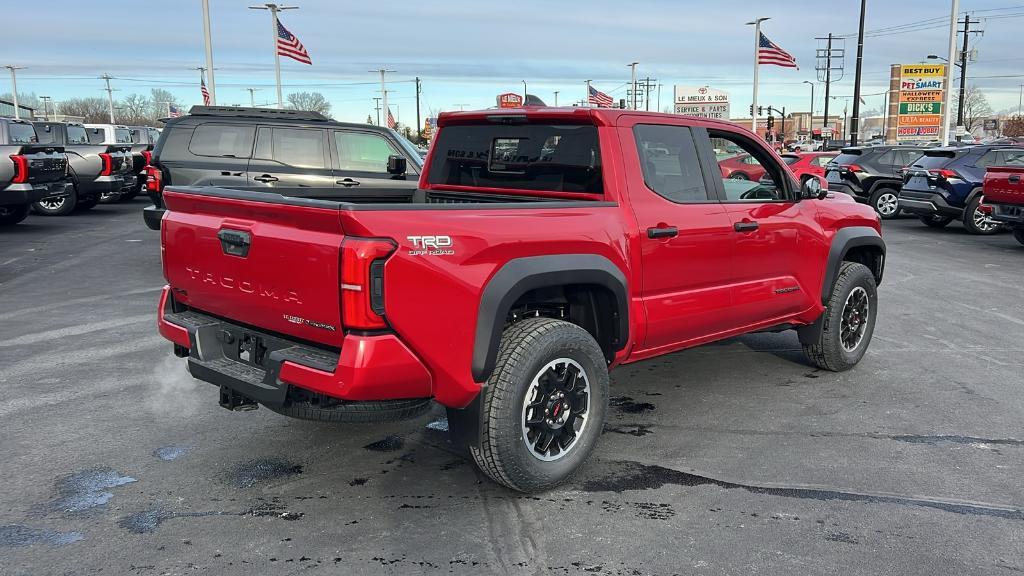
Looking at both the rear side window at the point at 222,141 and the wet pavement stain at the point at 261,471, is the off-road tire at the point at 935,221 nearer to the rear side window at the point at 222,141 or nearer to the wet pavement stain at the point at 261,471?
the rear side window at the point at 222,141

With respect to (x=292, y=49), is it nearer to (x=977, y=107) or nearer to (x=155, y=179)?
(x=155, y=179)

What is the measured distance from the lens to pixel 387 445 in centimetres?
461

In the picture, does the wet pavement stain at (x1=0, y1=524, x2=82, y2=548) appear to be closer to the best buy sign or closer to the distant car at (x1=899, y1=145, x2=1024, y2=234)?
the distant car at (x1=899, y1=145, x2=1024, y2=234)

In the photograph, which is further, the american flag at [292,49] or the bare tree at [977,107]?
the bare tree at [977,107]

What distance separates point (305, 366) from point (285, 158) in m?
7.69

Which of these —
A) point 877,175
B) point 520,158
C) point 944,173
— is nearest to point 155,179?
point 520,158

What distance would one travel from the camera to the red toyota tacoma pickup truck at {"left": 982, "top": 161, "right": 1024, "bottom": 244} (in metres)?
12.1

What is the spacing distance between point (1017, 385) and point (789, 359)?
153 centimetres

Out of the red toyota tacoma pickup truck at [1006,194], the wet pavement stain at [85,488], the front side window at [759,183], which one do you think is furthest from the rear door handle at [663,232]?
the red toyota tacoma pickup truck at [1006,194]

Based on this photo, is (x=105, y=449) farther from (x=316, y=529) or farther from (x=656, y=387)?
(x=656, y=387)

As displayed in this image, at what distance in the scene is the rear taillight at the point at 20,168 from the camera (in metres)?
13.5

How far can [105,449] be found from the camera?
454 cm

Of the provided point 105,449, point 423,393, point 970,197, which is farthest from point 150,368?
point 970,197

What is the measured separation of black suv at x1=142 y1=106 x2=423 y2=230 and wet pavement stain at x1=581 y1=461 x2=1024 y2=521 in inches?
272
